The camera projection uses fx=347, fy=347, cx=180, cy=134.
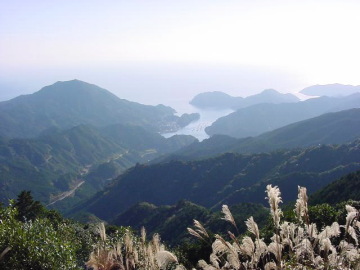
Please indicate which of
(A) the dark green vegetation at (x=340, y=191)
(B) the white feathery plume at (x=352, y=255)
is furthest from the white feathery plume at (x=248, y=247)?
(A) the dark green vegetation at (x=340, y=191)

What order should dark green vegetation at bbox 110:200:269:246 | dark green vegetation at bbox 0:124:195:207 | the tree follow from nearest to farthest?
the tree
dark green vegetation at bbox 110:200:269:246
dark green vegetation at bbox 0:124:195:207

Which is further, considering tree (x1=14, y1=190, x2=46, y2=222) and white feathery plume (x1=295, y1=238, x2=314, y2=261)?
tree (x1=14, y1=190, x2=46, y2=222)

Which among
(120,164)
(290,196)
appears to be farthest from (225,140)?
(290,196)

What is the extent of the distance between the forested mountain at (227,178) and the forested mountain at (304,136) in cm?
2858

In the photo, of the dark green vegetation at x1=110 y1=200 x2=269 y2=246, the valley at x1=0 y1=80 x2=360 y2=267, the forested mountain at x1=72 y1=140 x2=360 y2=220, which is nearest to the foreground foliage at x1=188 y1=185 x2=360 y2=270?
the valley at x1=0 y1=80 x2=360 y2=267

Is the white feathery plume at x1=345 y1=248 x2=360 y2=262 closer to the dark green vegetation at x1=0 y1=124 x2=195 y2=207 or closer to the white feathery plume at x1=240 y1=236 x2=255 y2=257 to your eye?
the white feathery plume at x1=240 y1=236 x2=255 y2=257

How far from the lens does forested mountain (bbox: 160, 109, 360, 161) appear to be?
5408 inches

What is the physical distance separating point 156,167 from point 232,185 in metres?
34.6

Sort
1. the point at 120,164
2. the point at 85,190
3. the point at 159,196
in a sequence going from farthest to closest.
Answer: the point at 120,164
the point at 85,190
the point at 159,196

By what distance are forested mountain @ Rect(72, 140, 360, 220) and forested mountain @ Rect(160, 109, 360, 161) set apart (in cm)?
2858

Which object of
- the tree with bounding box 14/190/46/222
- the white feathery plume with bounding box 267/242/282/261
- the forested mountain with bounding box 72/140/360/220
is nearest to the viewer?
the white feathery plume with bounding box 267/242/282/261

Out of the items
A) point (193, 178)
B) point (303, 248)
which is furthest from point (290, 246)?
point (193, 178)

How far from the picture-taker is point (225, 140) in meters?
173

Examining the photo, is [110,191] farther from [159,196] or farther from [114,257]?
[114,257]
